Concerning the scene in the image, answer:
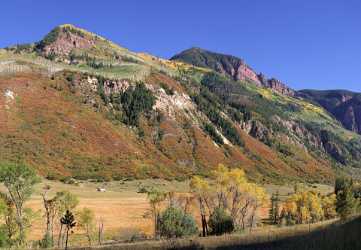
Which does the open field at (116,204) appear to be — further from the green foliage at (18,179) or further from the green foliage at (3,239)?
the green foliage at (3,239)

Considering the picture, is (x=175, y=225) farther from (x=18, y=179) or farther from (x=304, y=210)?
(x=304, y=210)

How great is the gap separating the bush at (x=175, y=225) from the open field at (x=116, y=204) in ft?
44.3

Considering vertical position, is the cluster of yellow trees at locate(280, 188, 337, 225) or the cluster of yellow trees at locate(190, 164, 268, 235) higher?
the cluster of yellow trees at locate(190, 164, 268, 235)

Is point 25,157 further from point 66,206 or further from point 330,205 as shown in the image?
point 330,205

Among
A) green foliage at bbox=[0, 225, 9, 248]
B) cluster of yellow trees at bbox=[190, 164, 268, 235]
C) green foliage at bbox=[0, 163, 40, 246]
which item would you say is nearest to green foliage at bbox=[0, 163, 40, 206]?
green foliage at bbox=[0, 163, 40, 246]

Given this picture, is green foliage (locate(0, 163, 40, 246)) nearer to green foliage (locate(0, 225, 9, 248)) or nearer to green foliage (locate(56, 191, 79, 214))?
green foliage (locate(0, 225, 9, 248))

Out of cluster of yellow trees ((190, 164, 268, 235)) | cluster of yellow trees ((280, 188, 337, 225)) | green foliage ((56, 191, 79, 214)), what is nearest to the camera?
green foliage ((56, 191, 79, 214))

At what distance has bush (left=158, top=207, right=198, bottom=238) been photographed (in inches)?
2756

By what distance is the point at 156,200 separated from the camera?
85.9m

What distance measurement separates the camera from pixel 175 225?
71312 mm

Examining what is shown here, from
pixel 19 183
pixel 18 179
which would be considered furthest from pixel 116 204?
pixel 18 179

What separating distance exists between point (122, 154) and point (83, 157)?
18584mm

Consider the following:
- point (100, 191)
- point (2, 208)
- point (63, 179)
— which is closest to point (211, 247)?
point (2, 208)

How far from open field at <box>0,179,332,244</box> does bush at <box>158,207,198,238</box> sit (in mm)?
13499
